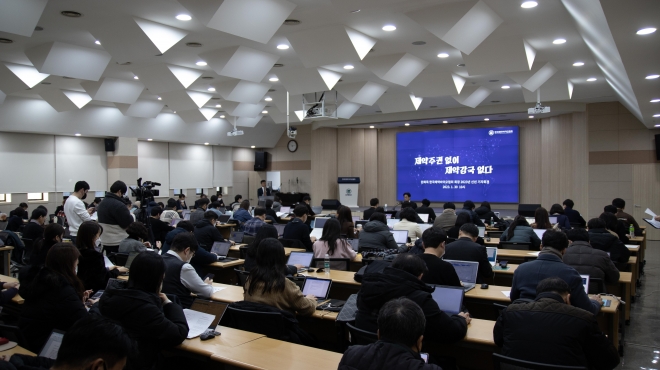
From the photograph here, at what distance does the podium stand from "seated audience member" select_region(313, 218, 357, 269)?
11219 mm

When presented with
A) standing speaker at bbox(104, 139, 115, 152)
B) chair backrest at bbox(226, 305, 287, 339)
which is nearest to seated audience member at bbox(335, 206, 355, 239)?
chair backrest at bbox(226, 305, 287, 339)

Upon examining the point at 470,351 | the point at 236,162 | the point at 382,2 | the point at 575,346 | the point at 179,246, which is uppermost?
the point at 382,2

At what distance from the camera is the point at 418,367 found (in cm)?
198

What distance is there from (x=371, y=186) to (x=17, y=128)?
11.2 m

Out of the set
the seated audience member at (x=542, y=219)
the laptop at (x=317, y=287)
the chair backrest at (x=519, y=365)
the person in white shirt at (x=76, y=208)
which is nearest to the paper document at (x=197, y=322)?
the laptop at (x=317, y=287)

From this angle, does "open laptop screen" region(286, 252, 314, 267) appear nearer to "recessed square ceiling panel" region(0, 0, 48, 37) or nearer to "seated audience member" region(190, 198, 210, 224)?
"recessed square ceiling panel" region(0, 0, 48, 37)

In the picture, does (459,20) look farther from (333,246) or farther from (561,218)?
(561,218)

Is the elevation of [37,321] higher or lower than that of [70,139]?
lower

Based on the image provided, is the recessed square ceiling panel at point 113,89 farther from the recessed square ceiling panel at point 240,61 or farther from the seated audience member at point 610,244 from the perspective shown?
the seated audience member at point 610,244

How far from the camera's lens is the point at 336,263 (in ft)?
19.2

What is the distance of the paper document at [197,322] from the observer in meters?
3.17

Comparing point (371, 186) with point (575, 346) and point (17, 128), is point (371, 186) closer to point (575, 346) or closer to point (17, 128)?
point (17, 128)

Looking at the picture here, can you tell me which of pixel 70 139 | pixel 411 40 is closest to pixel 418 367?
pixel 411 40

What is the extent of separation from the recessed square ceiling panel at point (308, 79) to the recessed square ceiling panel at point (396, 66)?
3.20 feet
